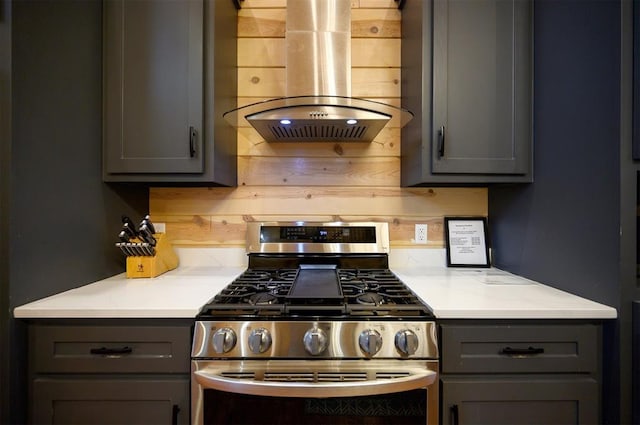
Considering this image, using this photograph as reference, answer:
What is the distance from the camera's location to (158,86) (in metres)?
1.37

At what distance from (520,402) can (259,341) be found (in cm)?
84

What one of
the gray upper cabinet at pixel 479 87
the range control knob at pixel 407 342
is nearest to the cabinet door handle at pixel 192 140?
the gray upper cabinet at pixel 479 87

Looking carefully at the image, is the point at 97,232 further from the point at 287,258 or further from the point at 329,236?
the point at 329,236

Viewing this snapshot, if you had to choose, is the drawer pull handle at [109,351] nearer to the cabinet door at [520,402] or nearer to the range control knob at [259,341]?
the range control knob at [259,341]

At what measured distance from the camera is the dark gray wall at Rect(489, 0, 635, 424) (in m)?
1.03

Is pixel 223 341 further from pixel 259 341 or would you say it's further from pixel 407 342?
pixel 407 342

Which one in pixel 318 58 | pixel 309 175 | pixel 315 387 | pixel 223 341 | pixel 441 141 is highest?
pixel 318 58

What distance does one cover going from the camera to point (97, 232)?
1.38 m

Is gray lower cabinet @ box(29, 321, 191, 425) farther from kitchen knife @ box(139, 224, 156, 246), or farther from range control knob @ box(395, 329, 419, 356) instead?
range control knob @ box(395, 329, 419, 356)

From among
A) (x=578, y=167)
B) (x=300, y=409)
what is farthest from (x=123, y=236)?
(x=578, y=167)

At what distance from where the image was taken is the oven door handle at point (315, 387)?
37.4 inches

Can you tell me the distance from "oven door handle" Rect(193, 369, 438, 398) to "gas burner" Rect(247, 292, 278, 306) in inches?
9.3

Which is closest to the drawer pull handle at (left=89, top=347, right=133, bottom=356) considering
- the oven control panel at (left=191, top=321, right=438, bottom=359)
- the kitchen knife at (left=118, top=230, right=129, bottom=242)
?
the oven control panel at (left=191, top=321, right=438, bottom=359)

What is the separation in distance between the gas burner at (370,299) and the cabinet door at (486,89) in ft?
1.96
